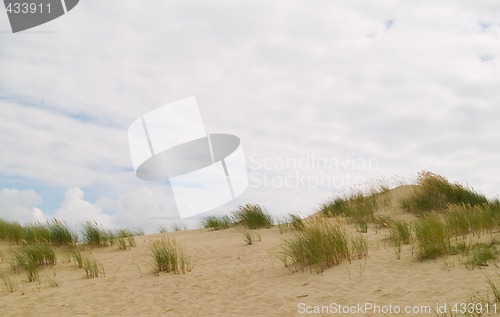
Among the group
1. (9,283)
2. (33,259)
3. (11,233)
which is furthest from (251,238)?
(11,233)

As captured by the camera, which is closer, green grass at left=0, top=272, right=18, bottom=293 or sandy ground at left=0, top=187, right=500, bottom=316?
sandy ground at left=0, top=187, right=500, bottom=316

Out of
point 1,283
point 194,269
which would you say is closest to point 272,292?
point 194,269

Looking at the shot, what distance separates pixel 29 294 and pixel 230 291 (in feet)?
13.8

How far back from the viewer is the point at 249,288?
8781 mm

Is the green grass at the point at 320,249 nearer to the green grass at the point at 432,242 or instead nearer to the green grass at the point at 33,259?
the green grass at the point at 432,242

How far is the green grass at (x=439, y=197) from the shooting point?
1603 cm

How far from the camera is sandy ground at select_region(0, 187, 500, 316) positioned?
280 inches

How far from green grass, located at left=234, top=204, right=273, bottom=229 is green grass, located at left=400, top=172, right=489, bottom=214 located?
16.8ft

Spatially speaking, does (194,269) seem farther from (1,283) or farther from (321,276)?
(1,283)

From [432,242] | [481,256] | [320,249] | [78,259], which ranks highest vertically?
[78,259]

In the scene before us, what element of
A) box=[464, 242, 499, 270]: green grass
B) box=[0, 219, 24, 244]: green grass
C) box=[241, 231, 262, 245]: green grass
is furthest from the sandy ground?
box=[0, 219, 24, 244]: green grass

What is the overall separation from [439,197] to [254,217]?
6654 mm

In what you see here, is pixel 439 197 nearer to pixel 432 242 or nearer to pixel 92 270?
pixel 432 242

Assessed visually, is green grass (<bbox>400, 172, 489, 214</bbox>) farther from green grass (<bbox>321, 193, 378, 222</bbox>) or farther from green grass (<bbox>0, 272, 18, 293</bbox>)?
green grass (<bbox>0, 272, 18, 293</bbox>)
